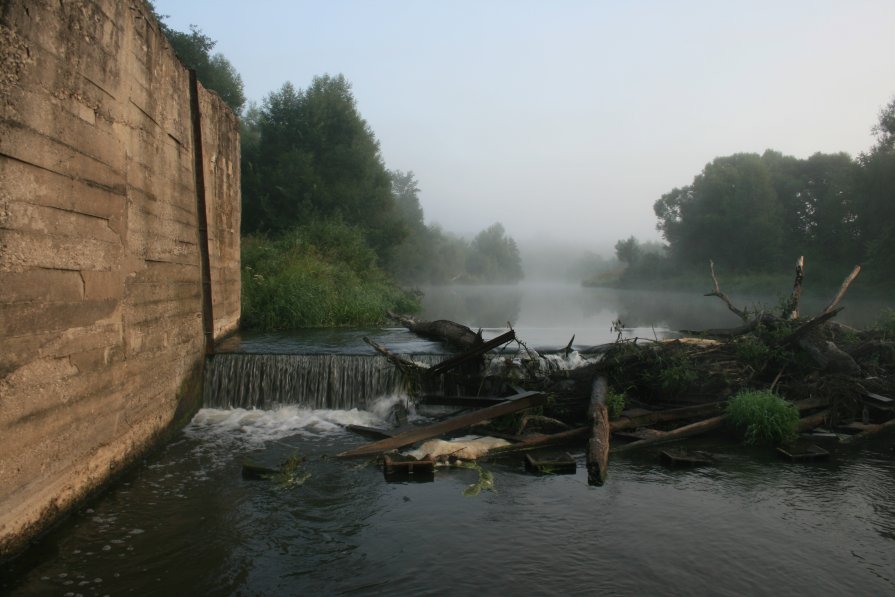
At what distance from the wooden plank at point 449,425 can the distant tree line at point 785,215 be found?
112 ft

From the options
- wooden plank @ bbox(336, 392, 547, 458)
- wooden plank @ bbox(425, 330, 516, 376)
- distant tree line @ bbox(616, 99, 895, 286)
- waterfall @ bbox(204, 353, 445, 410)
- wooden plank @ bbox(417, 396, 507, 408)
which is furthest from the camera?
distant tree line @ bbox(616, 99, 895, 286)

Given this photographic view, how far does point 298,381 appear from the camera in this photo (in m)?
Result: 11.2

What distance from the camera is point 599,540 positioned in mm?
5883

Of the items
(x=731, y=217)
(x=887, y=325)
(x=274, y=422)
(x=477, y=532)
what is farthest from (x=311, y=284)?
(x=731, y=217)

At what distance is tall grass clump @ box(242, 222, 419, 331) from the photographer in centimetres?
1744

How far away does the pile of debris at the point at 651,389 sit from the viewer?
8758 millimetres

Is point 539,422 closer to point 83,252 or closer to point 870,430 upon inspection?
point 870,430

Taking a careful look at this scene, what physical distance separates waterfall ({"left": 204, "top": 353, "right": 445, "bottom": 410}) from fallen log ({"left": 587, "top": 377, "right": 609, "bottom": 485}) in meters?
3.60

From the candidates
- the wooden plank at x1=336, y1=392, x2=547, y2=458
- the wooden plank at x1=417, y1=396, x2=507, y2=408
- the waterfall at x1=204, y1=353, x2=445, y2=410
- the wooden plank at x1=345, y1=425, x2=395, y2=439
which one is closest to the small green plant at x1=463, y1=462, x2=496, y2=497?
the wooden plank at x1=336, y1=392, x2=547, y2=458

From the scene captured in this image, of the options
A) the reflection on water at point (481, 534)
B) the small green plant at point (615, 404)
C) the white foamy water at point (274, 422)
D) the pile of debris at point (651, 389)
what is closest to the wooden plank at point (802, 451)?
the pile of debris at point (651, 389)

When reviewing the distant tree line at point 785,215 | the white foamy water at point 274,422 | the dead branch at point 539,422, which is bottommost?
the white foamy water at point 274,422

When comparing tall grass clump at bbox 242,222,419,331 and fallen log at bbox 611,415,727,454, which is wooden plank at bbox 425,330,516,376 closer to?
fallen log at bbox 611,415,727,454

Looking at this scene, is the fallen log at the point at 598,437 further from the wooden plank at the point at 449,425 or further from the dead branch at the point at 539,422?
the wooden plank at the point at 449,425

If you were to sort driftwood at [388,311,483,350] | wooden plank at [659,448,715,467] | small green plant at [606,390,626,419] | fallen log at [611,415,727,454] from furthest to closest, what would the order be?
driftwood at [388,311,483,350], small green plant at [606,390,626,419], fallen log at [611,415,727,454], wooden plank at [659,448,715,467]
